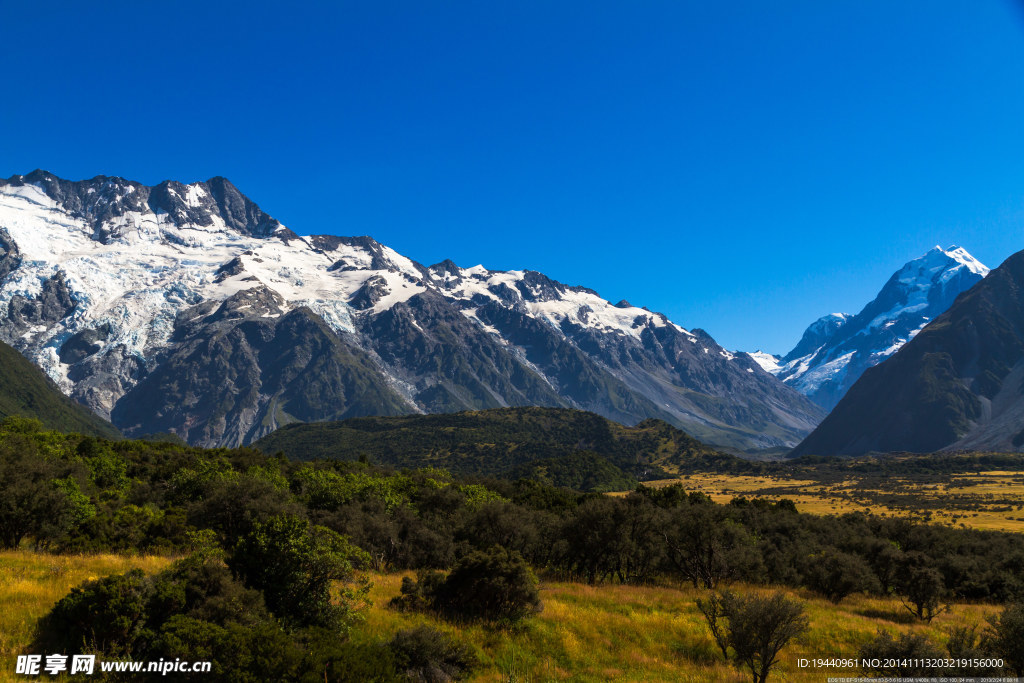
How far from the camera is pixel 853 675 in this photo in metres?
28.2

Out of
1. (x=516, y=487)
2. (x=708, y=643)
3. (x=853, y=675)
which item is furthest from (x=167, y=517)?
(x=516, y=487)

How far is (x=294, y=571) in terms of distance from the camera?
22469 millimetres

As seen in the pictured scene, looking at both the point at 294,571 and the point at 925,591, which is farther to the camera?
the point at 925,591

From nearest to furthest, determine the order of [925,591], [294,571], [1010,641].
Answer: [294,571] → [1010,641] → [925,591]

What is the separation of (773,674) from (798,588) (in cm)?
2906

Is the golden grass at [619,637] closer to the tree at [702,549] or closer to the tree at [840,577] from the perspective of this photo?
the tree at [840,577]

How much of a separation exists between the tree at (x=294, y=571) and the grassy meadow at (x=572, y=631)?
3.27 m

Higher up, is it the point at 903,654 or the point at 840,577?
the point at 903,654

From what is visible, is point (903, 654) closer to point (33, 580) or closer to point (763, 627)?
point (763, 627)

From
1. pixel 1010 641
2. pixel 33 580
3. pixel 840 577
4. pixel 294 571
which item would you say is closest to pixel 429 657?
pixel 294 571

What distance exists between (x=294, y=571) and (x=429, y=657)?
6.56 m

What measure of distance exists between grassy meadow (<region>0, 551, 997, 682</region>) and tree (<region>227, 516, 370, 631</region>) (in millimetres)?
3274

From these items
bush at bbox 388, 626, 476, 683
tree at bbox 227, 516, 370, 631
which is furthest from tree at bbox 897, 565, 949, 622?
tree at bbox 227, 516, 370, 631

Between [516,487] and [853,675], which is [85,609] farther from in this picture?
[516,487]
